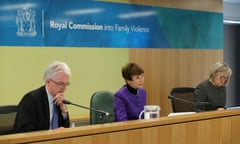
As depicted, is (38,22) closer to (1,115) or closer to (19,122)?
(1,115)

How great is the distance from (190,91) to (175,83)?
1.28m

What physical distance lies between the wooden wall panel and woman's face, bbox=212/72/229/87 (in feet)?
5.39

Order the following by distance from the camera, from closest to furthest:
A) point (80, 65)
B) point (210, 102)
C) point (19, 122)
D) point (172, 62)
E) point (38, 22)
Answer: point (19, 122)
point (210, 102)
point (38, 22)
point (80, 65)
point (172, 62)

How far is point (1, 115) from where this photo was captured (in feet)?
10.7

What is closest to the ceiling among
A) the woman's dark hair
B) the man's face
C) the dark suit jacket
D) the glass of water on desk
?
the woman's dark hair

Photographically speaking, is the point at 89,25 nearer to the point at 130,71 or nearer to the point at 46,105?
the point at 130,71

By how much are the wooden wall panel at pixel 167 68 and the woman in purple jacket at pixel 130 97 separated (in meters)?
1.93

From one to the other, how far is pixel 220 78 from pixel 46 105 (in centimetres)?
237

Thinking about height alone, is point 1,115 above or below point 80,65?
below

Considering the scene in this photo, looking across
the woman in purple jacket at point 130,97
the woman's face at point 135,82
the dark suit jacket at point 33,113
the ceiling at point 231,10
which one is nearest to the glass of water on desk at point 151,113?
the woman in purple jacket at point 130,97

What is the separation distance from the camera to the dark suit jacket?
2795 millimetres

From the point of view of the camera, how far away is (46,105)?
2.94m

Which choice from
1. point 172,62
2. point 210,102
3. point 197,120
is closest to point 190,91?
point 210,102

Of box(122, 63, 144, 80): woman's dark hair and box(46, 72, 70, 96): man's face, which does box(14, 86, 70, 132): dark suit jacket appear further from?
→ box(122, 63, 144, 80): woman's dark hair
